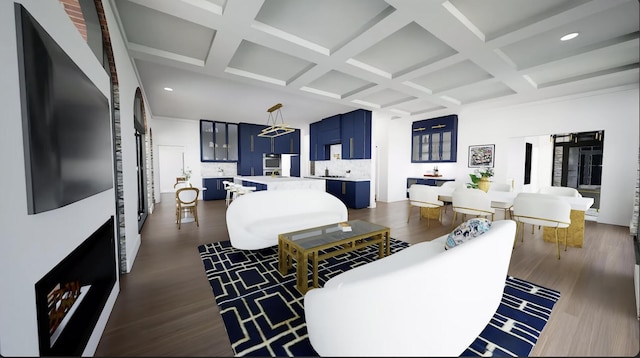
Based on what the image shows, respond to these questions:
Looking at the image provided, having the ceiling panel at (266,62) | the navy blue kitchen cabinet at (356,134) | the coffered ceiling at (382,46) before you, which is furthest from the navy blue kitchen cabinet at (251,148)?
the ceiling panel at (266,62)

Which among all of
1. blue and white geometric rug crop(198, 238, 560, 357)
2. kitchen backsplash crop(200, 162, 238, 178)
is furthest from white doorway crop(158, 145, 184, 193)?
blue and white geometric rug crop(198, 238, 560, 357)

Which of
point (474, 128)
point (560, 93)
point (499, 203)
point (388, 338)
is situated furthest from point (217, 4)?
point (474, 128)

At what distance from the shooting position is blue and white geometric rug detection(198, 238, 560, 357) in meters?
1.47

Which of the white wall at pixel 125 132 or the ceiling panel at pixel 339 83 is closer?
the white wall at pixel 125 132

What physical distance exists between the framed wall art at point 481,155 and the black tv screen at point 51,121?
7.59 meters

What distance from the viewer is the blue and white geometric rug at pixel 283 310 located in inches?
58.0

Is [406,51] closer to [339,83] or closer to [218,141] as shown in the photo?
[339,83]

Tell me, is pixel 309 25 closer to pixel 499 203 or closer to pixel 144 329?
pixel 144 329

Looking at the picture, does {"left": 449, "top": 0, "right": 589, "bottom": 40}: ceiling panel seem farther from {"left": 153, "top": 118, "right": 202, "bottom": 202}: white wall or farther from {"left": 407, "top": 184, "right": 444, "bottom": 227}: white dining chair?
{"left": 153, "top": 118, "right": 202, "bottom": 202}: white wall

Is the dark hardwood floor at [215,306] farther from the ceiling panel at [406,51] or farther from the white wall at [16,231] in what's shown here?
the ceiling panel at [406,51]

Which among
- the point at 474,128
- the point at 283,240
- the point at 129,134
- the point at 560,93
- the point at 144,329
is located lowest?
the point at 144,329

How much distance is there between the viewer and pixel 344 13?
237cm

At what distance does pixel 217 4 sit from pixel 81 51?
1358 millimetres

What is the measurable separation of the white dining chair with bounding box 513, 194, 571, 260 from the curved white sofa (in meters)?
2.41
